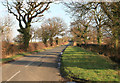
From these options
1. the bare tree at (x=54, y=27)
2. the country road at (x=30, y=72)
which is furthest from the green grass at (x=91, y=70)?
the bare tree at (x=54, y=27)

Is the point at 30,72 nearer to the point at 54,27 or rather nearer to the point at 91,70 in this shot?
the point at 91,70

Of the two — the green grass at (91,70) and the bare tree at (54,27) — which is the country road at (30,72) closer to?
the green grass at (91,70)

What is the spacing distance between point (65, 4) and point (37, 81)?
925cm

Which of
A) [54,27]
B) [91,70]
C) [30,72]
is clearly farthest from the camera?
[54,27]

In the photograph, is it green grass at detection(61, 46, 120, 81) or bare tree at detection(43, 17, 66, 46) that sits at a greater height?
bare tree at detection(43, 17, 66, 46)

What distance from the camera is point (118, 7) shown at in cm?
1001

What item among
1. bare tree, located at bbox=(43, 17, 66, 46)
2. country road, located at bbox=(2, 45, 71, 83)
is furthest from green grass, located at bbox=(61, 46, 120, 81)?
bare tree, located at bbox=(43, 17, 66, 46)

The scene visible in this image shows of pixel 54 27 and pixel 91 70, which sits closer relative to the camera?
pixel 91 70

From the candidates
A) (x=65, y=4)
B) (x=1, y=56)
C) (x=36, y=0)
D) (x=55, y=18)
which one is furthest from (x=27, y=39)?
(x=55, y=18)

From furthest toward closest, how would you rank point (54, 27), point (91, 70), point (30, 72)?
point (54, 27) < point (30, 72) < point (91, 70)

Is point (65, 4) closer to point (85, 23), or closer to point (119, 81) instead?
point (119, 81)

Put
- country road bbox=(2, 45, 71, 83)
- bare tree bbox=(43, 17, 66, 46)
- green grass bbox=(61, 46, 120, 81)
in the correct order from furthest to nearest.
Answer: bare tree bbox=(43, 17, 66, 46) → country road bbox=(2, 45, 71, 83) → green grass bbox=(61, 46, 120, 81)

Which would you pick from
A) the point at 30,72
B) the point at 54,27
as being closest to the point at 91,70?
the point at 30,72

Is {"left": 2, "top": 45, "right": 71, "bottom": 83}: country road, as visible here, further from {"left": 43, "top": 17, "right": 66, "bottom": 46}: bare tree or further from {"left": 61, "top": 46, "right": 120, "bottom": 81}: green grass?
{"left": 43, "top": 17, "right": 66, "bottom": 46}: bare tree
